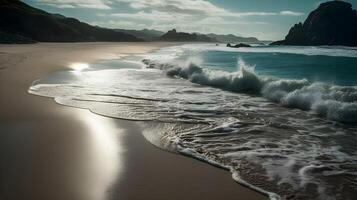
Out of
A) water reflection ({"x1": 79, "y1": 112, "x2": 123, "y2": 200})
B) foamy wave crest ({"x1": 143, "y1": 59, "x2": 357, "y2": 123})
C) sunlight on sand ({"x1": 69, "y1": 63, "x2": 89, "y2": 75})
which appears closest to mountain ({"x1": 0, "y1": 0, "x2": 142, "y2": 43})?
sunlight on sand ({"x1": 69, "y1": 63, "x2": 89, "y2": 75})

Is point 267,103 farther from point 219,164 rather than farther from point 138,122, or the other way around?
point 219,164

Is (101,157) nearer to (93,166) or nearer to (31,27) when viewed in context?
(93,166)

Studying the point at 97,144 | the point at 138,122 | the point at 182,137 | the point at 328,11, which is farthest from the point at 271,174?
the point at 328,11

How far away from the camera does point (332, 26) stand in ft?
290

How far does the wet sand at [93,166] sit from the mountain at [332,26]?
84.2 meters

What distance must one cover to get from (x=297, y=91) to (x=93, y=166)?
8868 mm

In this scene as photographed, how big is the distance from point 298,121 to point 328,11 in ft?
306

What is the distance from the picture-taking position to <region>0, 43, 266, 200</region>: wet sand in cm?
485

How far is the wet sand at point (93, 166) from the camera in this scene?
4.85 metres

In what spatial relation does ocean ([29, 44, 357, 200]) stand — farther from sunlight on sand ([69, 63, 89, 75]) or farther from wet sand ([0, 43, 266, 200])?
sunlight on sand ([69, 63, 89, 75])

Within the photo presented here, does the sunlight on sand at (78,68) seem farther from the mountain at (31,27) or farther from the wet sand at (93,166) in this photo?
the mountain at (31,27)

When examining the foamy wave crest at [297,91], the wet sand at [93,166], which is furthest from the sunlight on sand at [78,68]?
the wet sand at [93,166]

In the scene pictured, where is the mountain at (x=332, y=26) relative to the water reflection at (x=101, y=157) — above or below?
above

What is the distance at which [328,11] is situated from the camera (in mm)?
91938
